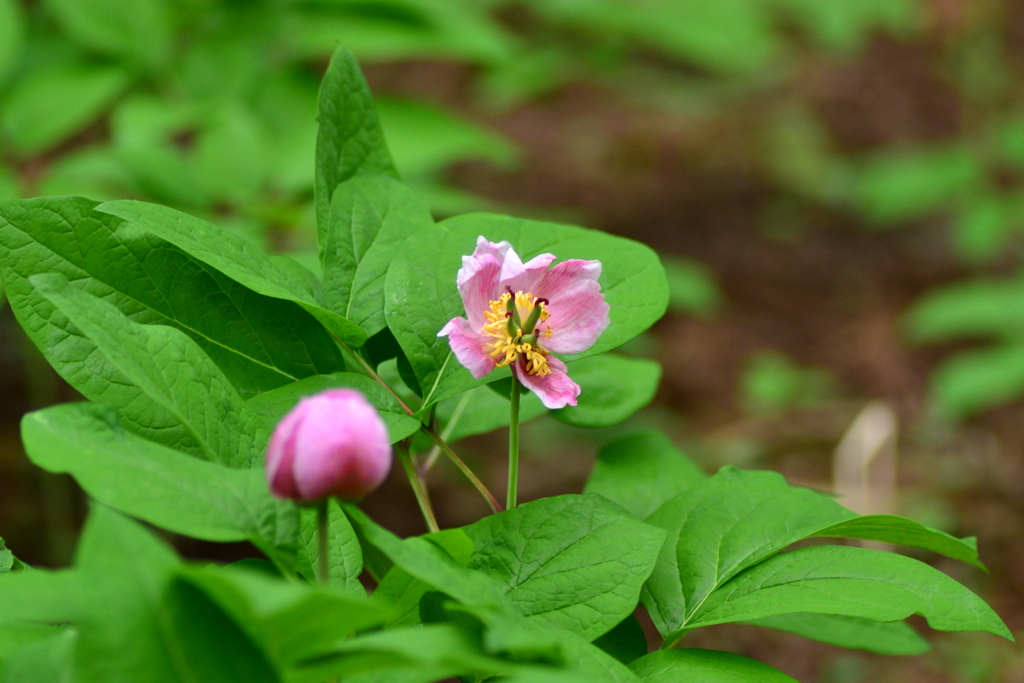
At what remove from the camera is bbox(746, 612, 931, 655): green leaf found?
2.97ft

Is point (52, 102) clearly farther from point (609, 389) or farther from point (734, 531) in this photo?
point (734, 531)

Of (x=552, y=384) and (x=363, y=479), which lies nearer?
(x=363, y=479)

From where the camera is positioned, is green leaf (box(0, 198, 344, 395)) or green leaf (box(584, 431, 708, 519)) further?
green leaf (box(584, 431, 708, 519))

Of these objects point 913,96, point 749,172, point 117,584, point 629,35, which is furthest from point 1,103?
point 913,96

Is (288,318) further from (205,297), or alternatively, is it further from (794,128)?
(794,128)

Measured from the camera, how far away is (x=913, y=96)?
577 centimetres

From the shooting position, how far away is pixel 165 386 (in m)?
0.65

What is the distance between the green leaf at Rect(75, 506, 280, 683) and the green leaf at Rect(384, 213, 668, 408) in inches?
11.6

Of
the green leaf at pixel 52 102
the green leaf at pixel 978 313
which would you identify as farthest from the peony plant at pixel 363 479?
the green leaf at pixel 978 313

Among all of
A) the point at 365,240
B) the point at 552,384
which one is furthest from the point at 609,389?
the point at 365,240

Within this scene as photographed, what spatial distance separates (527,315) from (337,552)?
0.84 feet

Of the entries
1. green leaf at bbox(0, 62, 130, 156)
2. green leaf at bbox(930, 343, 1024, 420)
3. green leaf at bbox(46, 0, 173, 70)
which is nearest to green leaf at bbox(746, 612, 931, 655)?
green leaf at bbox(0, 62, 130, 156)

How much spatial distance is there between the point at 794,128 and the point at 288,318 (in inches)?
200

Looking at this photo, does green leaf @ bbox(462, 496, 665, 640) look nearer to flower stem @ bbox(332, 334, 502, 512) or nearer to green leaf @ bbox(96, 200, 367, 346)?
flower stem @ bbox(332, 334, 502, 512)
